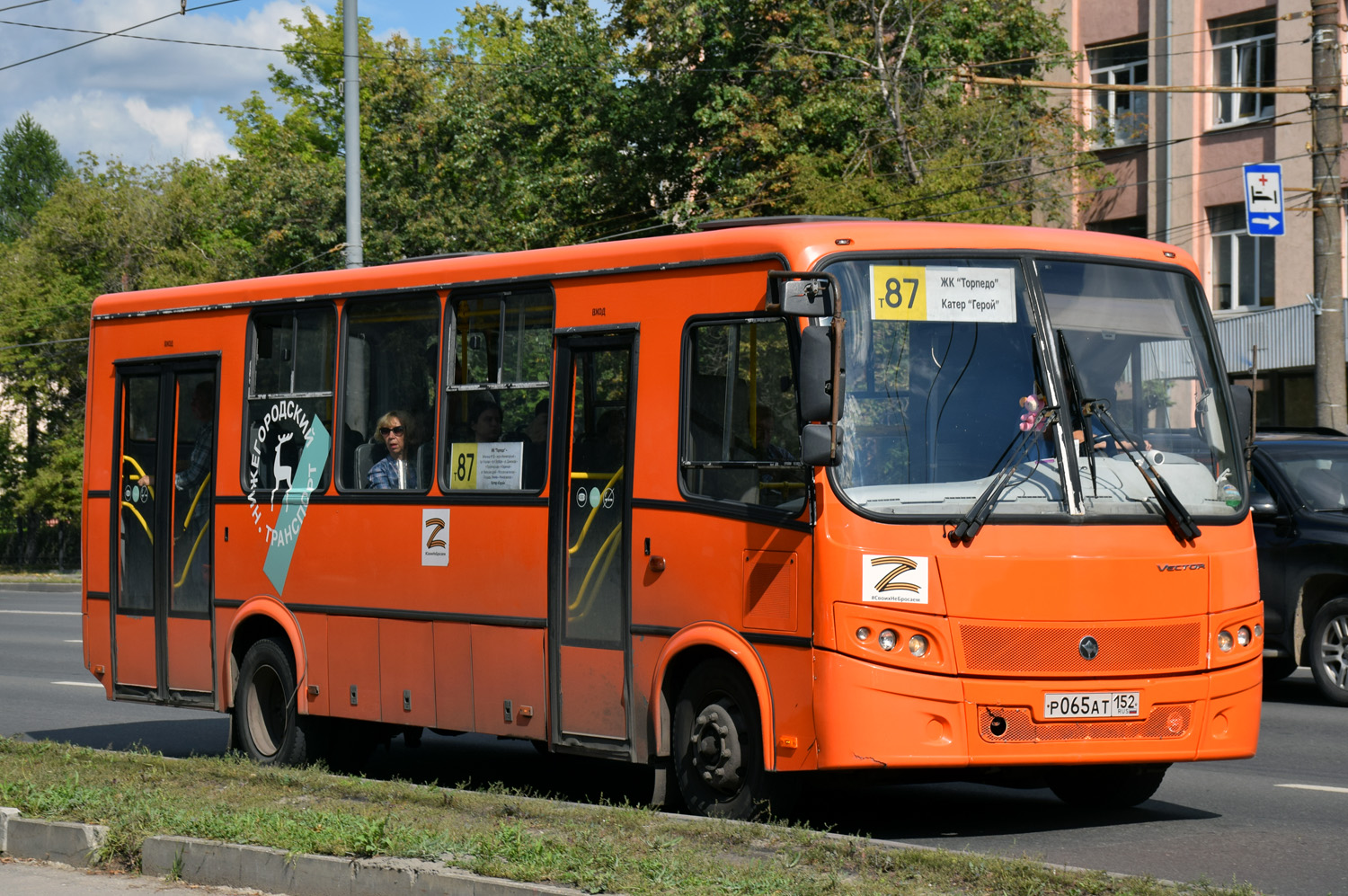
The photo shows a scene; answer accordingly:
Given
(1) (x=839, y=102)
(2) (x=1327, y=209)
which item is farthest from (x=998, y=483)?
(1) (x=839, y=102)

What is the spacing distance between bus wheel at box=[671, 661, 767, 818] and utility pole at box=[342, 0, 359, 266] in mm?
10920

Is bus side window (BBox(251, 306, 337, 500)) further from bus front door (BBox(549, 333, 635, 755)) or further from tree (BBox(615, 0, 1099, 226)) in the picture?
tree (BBox(615, 0, 1099, 226))

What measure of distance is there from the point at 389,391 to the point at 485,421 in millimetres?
979

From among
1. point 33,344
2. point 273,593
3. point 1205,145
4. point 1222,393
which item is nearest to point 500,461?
point 273,593

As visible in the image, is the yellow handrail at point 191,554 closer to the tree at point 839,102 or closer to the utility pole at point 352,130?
the utility pole at point 352,130

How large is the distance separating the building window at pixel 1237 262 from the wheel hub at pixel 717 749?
26.7 metres

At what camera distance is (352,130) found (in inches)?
761

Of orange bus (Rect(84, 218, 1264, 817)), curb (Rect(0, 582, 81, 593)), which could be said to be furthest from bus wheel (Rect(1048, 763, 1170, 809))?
curb (Rect(0, 582, 81, 593))

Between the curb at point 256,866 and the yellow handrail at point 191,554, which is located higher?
the yellow handrail at point 191,554

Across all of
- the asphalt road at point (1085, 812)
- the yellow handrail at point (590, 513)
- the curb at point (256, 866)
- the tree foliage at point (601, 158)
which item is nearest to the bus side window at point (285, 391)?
the asphalt road at point (1085, 812)

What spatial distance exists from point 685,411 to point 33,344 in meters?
41.3

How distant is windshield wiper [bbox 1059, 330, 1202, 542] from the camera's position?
7980 mm

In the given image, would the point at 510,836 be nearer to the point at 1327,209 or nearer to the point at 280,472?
the point at 280,472

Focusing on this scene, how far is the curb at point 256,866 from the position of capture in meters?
6.47
